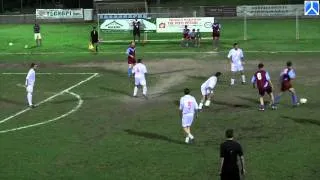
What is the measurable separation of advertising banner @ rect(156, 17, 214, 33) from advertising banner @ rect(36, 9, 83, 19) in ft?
74.2

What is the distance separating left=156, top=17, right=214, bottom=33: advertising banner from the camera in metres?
49.2

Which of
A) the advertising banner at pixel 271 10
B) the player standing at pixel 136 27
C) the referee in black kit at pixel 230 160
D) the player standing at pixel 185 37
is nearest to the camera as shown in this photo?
the referee in black kit at pixel 230 160

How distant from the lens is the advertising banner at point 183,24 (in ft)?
161

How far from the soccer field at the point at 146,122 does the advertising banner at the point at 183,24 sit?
288 inches

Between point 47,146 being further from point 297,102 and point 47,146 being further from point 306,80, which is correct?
point 306,80

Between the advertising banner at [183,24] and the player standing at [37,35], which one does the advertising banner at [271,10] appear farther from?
the player standing at [37,35]

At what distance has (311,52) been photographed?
4069 centimetres

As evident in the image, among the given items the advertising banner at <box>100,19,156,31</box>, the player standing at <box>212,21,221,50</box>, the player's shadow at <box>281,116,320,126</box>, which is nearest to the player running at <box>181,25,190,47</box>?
the player standing at <box>212,21,221,50</box>

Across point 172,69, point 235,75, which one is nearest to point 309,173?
point 235,75

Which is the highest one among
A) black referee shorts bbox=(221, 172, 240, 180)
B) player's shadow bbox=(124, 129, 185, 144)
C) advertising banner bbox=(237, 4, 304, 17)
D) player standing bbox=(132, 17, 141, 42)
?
advertising banner bbox=(237, 4, 304, 17)

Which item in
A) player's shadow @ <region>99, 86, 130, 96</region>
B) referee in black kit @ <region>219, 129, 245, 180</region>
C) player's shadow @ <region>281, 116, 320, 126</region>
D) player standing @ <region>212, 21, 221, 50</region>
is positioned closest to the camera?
referee in black kit @ <region>219, 129, 245, 180</region>

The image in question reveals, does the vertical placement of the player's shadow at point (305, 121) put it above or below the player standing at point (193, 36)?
below

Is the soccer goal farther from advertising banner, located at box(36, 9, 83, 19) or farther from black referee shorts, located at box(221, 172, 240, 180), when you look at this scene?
black referee shorts, located at box(221, 172, 240, 180)

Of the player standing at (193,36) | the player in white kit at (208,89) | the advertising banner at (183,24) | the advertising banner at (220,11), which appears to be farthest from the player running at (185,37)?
the advertising banner at (220,11)
